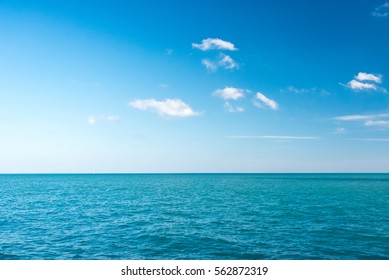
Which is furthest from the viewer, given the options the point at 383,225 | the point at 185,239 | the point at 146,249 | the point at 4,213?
the point at 4,213

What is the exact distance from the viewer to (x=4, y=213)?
45.4 m

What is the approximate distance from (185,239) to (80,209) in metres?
29.2

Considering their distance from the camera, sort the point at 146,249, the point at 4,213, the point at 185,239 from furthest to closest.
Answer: the point at 4,213 → the point at 185,239 → the point at 146,249

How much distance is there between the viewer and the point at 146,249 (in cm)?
2620

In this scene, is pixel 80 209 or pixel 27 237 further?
pixel 80 209

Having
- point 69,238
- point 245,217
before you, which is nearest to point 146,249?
point 69,238
